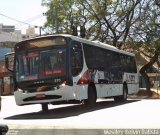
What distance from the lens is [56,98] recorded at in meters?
19.6

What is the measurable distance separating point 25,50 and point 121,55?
378 inches

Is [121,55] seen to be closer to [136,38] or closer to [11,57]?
[11,57]

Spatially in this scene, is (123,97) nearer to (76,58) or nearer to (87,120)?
(76,58)

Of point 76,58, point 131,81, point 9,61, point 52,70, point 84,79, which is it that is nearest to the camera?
point 52,70

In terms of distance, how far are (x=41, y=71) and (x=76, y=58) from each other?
1562 millimetres

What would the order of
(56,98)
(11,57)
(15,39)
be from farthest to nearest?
(15,39) < (11,57) < (56,98)

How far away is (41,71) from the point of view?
19.9 m

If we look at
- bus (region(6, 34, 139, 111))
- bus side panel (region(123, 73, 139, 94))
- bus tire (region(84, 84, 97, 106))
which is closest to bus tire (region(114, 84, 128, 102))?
bus side panel (region(123, 73, 139, 94))

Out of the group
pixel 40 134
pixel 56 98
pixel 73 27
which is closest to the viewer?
pixel 40 134

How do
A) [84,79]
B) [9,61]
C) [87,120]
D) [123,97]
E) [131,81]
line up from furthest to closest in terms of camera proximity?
[131,81] < [123,97] < [9,61] < [84,79] < [87,120]

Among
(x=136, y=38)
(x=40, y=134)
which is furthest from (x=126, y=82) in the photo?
(x=40, y=134)

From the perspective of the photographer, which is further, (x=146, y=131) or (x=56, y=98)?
(x=56, y=98)

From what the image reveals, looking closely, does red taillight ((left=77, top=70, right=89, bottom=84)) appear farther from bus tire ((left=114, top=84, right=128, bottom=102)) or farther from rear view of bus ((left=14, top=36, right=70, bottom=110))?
bus tire ((left=114, top=84, right=128, bottom=102))

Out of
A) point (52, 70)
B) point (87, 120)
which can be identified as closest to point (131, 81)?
point (52, 70)
